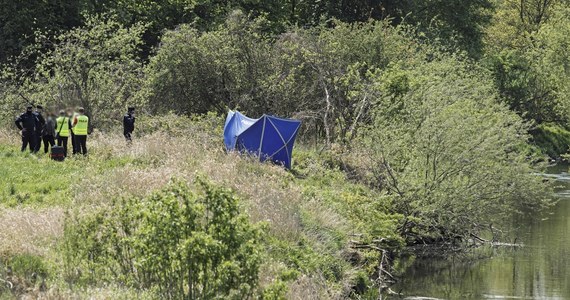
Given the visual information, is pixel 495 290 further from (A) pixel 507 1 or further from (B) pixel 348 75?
(A) pixel 507 1

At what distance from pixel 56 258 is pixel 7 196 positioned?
22.0ft

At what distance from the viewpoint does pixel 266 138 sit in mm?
30578

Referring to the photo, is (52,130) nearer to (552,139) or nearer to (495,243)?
(495,243)

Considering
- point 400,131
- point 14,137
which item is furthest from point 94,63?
point 400,131

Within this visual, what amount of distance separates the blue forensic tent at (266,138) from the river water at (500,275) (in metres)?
6.08

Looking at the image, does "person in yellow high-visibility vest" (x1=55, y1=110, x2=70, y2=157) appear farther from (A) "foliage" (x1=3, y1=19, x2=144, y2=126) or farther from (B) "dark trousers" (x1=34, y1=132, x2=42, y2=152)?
(A) "foliage" (x1=3, y1=19, x2=144, y2=126)

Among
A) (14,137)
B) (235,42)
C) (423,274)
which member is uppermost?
(235,42)

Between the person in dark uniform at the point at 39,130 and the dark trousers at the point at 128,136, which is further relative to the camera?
the dark trousers at the point at 128,136

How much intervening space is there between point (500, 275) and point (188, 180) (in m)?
9.52

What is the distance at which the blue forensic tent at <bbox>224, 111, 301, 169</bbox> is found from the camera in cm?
3031

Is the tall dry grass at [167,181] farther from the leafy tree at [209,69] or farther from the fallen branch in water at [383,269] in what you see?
the leafy tree at [209,69]

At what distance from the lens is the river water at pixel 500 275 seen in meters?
23.2

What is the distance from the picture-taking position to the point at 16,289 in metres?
14.1

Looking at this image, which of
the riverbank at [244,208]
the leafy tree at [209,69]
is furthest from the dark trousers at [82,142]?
the leafy tree at [209,69]
